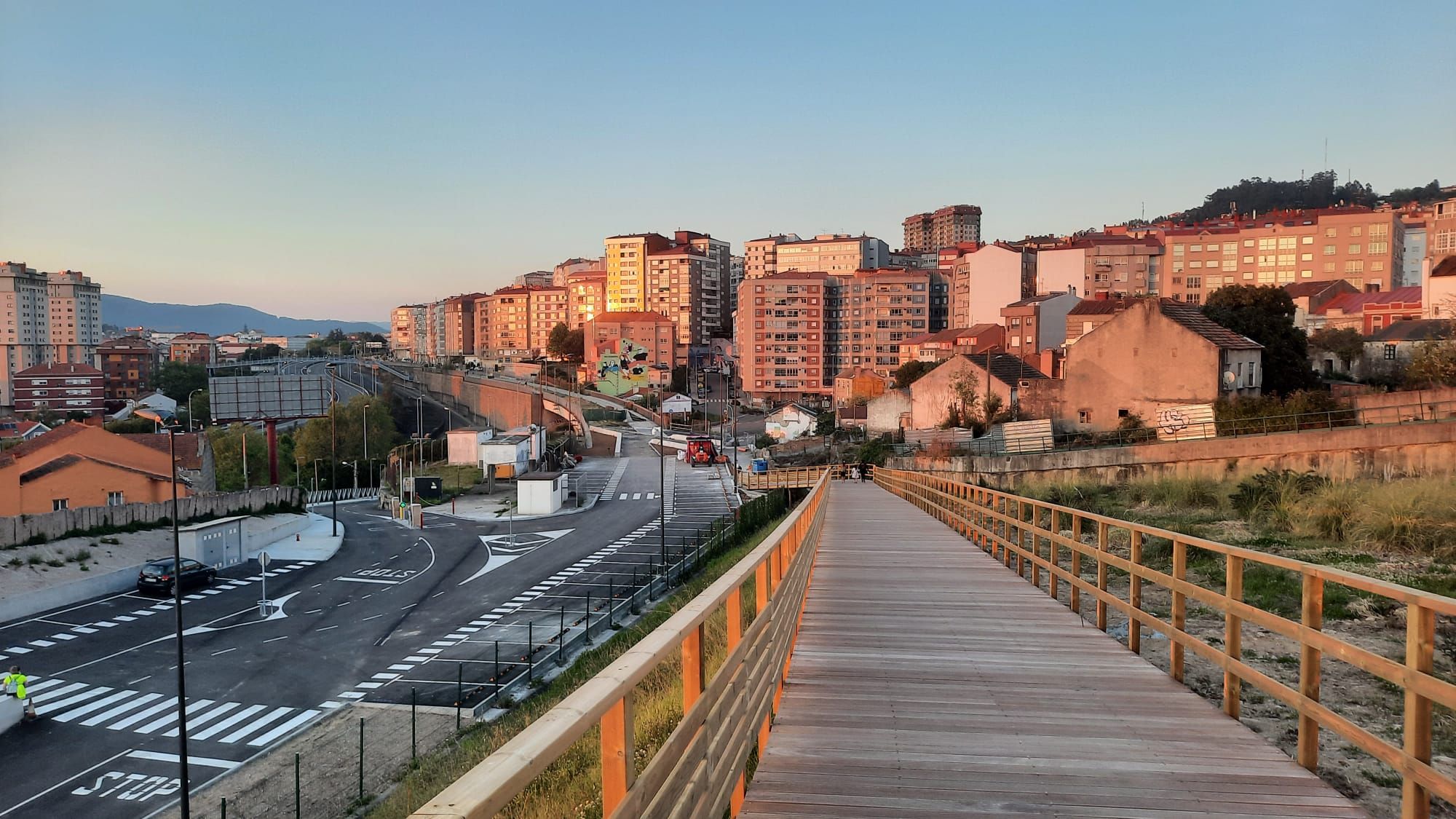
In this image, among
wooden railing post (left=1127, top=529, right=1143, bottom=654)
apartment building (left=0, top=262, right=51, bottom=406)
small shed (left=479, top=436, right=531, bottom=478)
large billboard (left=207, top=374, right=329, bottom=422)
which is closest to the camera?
wooden railing post (left=1127, top=529, right=1143, bottom=654)

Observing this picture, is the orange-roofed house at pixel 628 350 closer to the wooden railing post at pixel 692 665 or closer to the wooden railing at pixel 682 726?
the wooden railing at pixel 682 726

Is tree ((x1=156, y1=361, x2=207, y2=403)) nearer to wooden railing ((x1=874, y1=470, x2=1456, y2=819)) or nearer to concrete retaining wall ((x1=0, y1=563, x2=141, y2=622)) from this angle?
concrete retaining wall ((x1=0, y1=563, x2=141, y2=622))

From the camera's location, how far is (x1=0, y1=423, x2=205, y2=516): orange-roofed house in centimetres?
4581

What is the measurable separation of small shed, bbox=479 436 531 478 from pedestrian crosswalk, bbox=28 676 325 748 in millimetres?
41019

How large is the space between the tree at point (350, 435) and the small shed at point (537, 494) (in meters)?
38.8

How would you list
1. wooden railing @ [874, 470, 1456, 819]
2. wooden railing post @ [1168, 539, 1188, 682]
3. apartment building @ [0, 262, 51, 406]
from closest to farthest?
wooden railing @ [874, 470, 1456, 819]
wooden railing post @ [1168, 539, 1188, 682]
apartment building @ [0, 262, 51, 406]

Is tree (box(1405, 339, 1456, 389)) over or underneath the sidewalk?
over

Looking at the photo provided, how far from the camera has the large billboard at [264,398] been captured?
51.6 m

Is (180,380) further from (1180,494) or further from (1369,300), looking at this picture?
(1369,300)

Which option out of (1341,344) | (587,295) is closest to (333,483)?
(1341,344)

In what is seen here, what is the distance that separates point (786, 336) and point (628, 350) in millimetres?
23472

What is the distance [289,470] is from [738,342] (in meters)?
66.7

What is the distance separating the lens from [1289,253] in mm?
107188

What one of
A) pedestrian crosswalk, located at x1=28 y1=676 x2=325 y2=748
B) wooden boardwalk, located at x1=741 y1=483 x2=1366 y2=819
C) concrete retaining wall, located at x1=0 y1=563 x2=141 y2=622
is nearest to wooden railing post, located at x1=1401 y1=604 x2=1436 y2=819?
wooden boardwalk, located at x1=741 y1=483 x2=1366 y2=819
